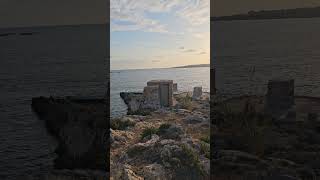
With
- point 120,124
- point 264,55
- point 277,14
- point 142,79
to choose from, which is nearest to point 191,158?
point 120,124

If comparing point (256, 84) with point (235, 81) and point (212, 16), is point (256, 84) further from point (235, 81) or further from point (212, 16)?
point (212, 16)

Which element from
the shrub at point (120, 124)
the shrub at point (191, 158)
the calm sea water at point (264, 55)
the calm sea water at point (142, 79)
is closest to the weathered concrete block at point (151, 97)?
the calm sea water at point (142, 79)

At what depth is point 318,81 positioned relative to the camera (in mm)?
3871

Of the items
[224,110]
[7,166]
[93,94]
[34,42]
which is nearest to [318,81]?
[224,110]

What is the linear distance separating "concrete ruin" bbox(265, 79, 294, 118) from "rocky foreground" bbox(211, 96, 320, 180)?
0.05 meters

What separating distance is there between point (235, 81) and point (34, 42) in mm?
2353

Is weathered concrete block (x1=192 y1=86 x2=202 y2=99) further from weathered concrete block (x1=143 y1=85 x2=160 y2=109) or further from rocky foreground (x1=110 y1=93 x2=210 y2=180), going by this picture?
weathered concrete block (x1=143 y1=85 x2=160 y2=109)

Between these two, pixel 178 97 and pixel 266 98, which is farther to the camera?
pixel 178 97

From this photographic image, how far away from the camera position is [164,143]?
20.3 ft

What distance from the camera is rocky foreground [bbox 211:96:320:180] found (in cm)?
384

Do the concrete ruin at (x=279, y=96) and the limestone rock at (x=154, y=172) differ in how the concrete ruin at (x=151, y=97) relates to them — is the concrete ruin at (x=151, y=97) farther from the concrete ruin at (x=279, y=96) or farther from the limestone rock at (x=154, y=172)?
the concrete ruin at (x=279, y=96)

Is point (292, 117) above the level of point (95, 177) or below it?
above

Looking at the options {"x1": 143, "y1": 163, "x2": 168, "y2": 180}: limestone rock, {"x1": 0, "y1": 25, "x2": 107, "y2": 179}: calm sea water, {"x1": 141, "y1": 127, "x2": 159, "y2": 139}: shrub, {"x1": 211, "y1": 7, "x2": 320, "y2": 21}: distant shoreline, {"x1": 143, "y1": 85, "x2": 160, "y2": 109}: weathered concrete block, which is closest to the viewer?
{"x1": 211, "y1": 7, "x2": 320, "y2": 21}: distant shoreline

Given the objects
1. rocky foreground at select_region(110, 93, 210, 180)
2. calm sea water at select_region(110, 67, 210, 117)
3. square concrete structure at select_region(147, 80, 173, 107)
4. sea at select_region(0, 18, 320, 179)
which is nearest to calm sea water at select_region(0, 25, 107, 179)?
sea at select_region(0, 18, 320, 179)
